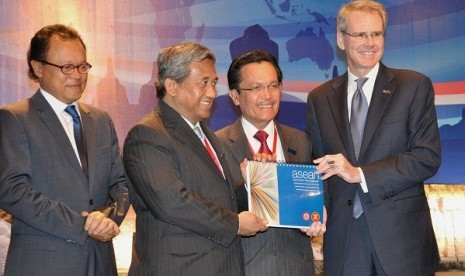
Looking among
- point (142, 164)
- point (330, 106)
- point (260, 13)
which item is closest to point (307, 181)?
point (330, 106)

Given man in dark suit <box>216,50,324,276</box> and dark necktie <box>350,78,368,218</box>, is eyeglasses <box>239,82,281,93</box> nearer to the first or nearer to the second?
man in dark suit <box>216,50,324,276</box>

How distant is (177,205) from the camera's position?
309cm

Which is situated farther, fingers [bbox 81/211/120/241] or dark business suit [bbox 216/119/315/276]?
dark business suit [bbox 216/119/315/276]

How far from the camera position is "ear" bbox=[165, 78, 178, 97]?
11.0 ft

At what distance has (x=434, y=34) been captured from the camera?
19.4 ft

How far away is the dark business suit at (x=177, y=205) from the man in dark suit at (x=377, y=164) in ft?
1.89

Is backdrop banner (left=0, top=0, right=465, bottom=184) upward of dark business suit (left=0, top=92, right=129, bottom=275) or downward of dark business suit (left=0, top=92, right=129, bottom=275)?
upward

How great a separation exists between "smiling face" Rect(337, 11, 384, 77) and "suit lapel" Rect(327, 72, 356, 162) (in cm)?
12

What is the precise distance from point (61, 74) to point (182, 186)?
2.98 feet

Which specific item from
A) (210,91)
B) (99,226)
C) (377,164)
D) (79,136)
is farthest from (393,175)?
(79,136)

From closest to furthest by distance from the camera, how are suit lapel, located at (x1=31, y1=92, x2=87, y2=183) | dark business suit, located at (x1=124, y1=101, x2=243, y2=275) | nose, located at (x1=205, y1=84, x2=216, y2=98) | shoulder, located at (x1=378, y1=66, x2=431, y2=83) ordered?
dark business suit, located at (x1=124, y1=101, x2=243, y2=275), nose, located at (x1=205, y1=84, x2=216, y2=98), suit lapel, located at (x1=31, y1=92, x2=87, y2=183), shoulder, located at (x1=378, y1=66, x2=431, y2=83)

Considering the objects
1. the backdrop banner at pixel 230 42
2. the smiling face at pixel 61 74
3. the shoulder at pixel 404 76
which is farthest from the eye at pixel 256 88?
Result: the backdrop banner at pixel 230 42

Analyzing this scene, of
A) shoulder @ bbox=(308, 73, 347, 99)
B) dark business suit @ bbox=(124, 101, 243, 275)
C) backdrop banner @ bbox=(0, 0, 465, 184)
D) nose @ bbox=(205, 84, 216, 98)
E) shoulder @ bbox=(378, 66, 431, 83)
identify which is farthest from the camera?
backdrop banner @ bbox=(0, 0, 465, 184)

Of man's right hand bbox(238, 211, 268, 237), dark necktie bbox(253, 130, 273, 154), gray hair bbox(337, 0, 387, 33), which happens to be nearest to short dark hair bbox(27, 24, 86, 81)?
dark necktie bbox(253, 130, 273, 154)
